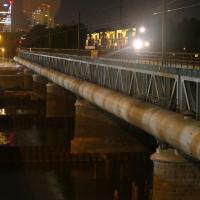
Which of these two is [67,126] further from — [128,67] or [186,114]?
[186,114]

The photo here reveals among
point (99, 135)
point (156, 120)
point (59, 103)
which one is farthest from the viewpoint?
point (59, 103)

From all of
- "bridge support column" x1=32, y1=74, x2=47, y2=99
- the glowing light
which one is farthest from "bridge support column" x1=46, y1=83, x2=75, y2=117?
"bridge support column" x1=32, y1=74, x2=47, y2=99

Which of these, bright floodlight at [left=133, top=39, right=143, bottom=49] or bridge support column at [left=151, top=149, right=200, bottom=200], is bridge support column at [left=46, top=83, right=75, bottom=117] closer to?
bright floodlight at [left=133, top=39, right=143, bottom=49]

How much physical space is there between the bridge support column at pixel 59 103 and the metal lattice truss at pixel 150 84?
75.8 ft

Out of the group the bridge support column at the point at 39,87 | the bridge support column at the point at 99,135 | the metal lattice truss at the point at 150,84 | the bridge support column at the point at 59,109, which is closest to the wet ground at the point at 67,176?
the bridge support column at the point at 99,135

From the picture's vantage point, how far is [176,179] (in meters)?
24.5

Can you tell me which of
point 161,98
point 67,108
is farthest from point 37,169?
point 67,108

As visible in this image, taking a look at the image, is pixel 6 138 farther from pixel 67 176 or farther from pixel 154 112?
pixel 154 112

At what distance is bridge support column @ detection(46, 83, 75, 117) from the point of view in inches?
2879

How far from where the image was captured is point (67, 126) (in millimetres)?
65438

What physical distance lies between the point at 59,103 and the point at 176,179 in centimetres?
4977

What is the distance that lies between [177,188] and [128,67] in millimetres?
8796

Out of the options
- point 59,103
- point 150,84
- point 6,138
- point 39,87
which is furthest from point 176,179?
point 39,87

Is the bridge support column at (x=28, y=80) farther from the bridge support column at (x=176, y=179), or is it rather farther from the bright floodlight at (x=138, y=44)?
the bridge support column at (x=176, y=179)
